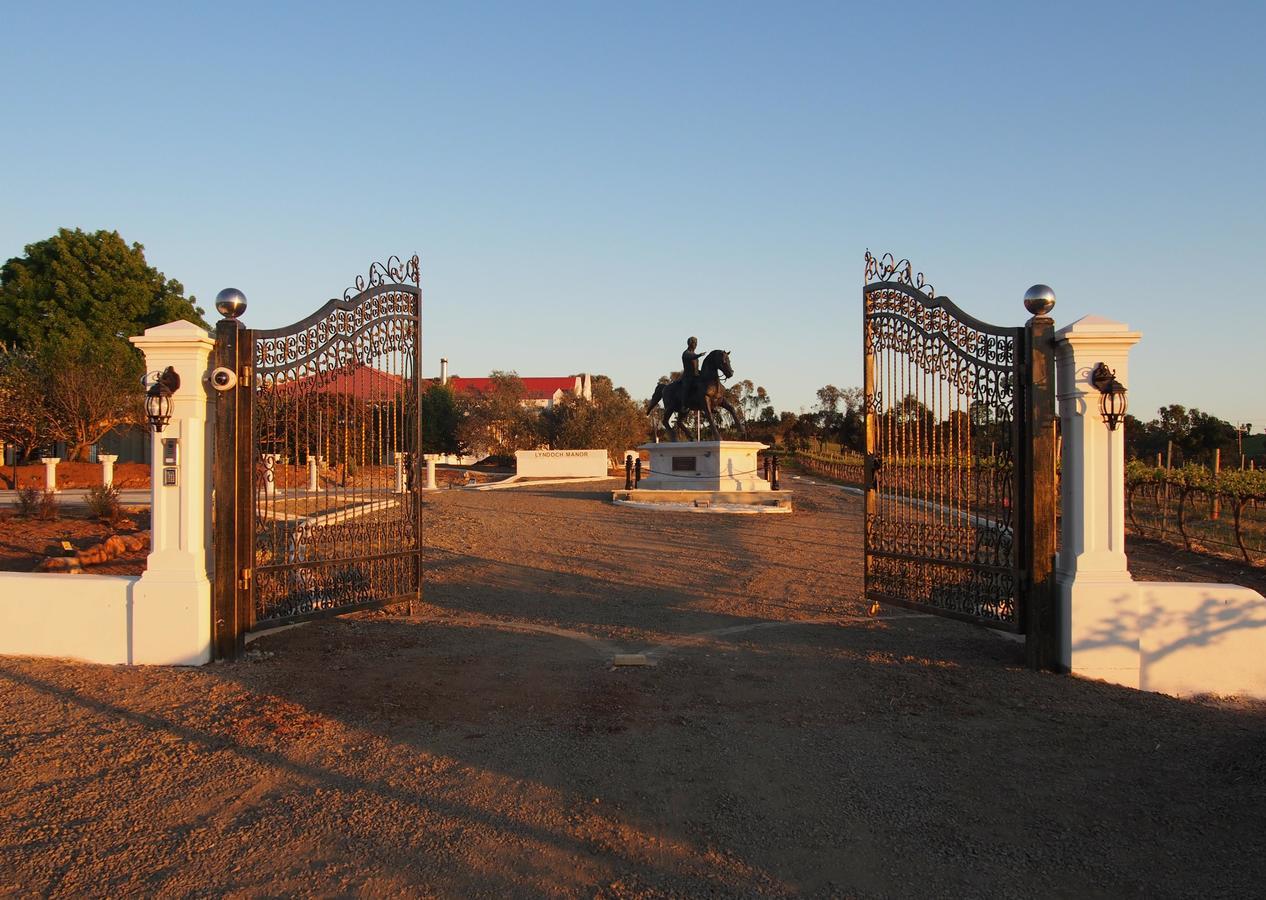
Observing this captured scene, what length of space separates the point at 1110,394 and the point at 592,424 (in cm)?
4520

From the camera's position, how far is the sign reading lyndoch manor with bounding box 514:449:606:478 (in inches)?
1577

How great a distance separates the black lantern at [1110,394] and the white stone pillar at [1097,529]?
4 centimetres

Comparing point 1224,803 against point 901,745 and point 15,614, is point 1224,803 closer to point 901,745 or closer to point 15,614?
point 901,745

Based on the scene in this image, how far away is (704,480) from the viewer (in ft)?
80.7

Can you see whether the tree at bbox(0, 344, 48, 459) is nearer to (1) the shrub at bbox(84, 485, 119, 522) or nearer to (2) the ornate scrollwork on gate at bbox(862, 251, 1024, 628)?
(1) the shrub at bbox(84, 485, 119, 522)

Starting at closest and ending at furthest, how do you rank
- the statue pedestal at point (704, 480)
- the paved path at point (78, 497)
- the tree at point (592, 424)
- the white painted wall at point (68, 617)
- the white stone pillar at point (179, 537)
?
the white stone pillar at point (179, 537) < the white painted wall at point (68, 617) < the paved path at point (78, 497) < the statue pedestal at point (704, 480) < the tree at point (592, 424)

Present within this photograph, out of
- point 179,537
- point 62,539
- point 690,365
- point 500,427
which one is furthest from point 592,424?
point 179,537

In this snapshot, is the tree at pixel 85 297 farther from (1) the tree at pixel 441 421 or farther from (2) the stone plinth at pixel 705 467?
(2) the stone plinth at pixel 705 467

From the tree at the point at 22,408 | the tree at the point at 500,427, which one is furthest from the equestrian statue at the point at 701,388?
the tree at the point at 500,427

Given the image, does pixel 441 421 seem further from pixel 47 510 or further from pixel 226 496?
pixel 226 496

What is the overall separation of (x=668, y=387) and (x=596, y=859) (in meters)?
23.4

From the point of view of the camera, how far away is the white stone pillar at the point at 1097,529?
6203 mm

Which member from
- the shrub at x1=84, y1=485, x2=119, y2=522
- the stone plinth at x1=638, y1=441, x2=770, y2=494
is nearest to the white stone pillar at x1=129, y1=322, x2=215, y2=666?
the shrub at x1=84, y1=485, x2=119, y2=522

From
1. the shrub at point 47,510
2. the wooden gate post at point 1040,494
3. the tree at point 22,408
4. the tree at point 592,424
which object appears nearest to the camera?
the wooden gate post at point 1040,494
